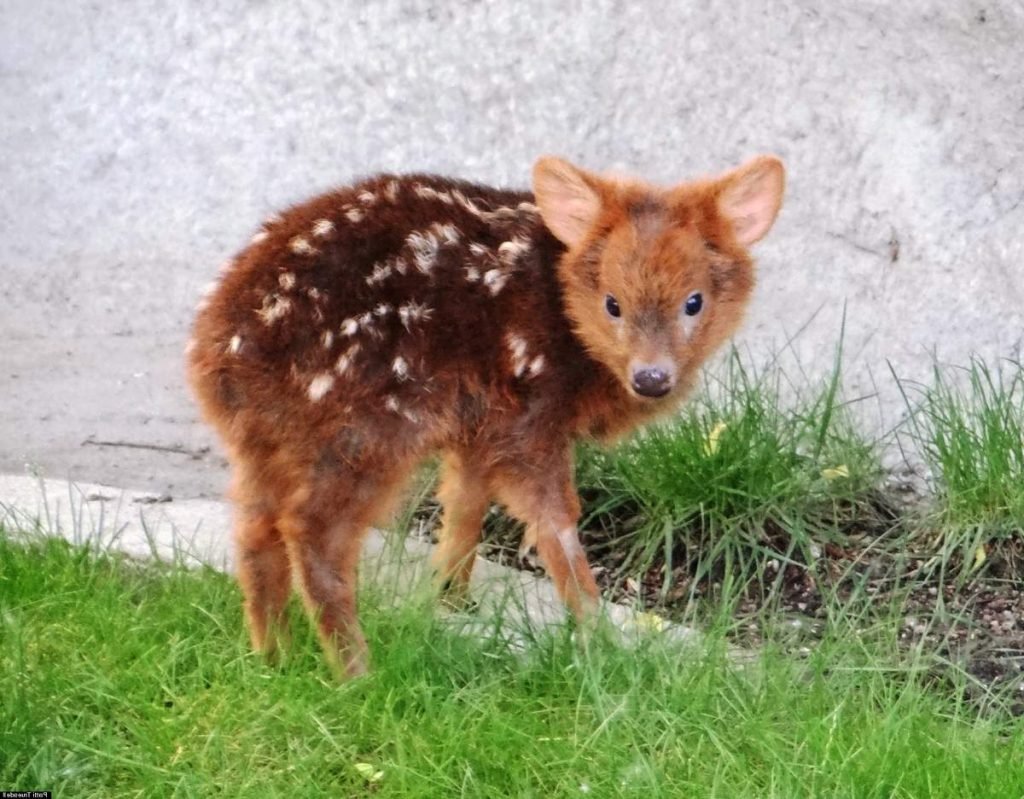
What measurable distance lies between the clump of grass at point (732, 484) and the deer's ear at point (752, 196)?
2.52ft

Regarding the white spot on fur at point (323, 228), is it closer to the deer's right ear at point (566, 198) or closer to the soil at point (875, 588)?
the deer's right ear at point (566, 198)

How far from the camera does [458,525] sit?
4.54m

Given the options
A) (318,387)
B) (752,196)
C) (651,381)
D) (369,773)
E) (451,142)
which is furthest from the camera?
(451,142)

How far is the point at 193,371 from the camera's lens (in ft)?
12.9

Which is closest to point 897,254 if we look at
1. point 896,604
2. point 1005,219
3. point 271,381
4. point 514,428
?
point 1005,219

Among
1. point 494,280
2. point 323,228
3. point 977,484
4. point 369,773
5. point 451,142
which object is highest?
point 323,228

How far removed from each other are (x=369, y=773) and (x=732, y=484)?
172 cm

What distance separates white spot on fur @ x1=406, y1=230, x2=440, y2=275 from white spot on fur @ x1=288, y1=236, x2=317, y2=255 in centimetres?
25

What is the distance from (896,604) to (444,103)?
9.89ft

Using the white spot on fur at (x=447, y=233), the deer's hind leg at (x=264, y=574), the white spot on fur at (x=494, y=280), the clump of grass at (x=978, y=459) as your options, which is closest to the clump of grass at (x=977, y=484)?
the clump of grass at (x=978, y=459)

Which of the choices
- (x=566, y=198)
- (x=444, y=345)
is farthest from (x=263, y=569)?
(x=566, y=198)

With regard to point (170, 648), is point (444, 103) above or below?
above

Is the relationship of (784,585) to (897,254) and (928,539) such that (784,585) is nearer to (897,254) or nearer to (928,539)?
(928,539)

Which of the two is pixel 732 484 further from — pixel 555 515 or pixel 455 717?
pixel 455 717
